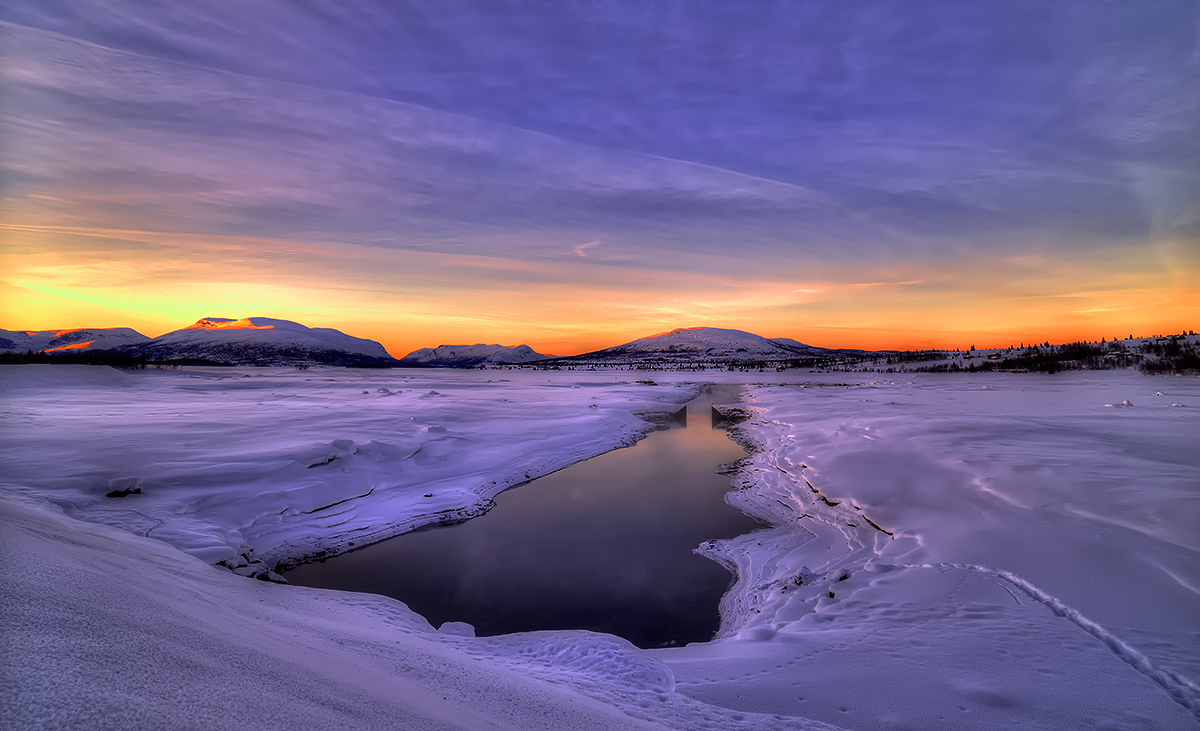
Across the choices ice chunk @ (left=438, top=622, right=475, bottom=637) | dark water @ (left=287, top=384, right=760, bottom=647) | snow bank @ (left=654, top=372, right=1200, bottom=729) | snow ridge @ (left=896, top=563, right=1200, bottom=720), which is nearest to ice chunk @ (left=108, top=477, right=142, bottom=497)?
dark water @ (left=287, top=384, right=760, bottom=647)

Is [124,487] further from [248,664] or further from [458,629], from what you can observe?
[248,664]

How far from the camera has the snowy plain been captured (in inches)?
97.2

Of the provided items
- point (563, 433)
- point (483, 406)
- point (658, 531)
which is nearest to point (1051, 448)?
point (658, 531)

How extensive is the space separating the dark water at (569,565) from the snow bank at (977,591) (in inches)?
24.7

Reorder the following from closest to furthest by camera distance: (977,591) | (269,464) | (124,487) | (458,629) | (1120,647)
Result: (1120,647) < (977,591) < (458,629) < (124,487) < (269,464)

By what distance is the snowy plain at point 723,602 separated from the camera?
247 cm

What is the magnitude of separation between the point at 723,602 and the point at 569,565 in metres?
2.43

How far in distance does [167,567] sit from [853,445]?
1352cm

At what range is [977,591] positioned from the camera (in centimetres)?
518

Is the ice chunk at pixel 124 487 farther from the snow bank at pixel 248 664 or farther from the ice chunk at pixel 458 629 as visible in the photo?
the ice chunk at pixel 458 629

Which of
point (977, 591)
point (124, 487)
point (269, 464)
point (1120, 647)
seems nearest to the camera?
point (1120, 647)

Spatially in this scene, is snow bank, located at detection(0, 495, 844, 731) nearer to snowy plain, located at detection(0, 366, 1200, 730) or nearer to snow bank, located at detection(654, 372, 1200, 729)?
snowy plain, located at detection(0, 366, 1200, 730)

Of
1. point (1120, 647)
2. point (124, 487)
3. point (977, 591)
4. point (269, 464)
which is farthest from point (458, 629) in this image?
point (269, 464)

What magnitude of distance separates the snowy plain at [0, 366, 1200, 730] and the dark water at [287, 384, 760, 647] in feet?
1.54
